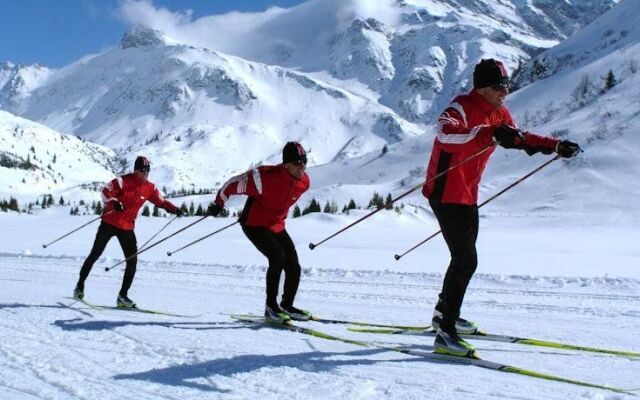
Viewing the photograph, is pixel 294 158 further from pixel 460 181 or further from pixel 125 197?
pixel 125 197

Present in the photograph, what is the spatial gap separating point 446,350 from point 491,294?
4846 millimetres

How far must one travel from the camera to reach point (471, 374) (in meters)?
→ 4.74

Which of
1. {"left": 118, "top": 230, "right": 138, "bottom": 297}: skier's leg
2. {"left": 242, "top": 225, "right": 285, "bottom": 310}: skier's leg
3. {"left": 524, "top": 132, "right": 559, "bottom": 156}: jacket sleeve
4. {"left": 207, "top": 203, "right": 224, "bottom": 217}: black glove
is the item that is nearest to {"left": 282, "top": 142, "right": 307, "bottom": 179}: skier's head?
{"left": 242, "top": 225, "right": 285, "bottom": 310}: skier's leg

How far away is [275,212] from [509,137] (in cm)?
309

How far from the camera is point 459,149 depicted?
5078 millimetres

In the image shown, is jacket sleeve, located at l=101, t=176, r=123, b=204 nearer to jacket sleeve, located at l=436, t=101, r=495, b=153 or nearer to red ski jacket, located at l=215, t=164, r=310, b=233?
red ski jacket, located at l=215, t=164, r=310, b=233

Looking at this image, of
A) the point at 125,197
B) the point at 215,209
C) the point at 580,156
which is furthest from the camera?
the point at 580,156

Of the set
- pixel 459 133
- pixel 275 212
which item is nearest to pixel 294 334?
pixel 275 212

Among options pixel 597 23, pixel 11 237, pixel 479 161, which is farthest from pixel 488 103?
pixel 597 23

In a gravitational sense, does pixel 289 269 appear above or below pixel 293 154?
below

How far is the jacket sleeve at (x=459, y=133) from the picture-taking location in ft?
15.9

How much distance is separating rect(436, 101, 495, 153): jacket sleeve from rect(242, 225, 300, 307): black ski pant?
2485mm

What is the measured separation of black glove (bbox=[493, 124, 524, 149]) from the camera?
183 inches

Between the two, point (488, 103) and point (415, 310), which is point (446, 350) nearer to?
point (488, 103)
